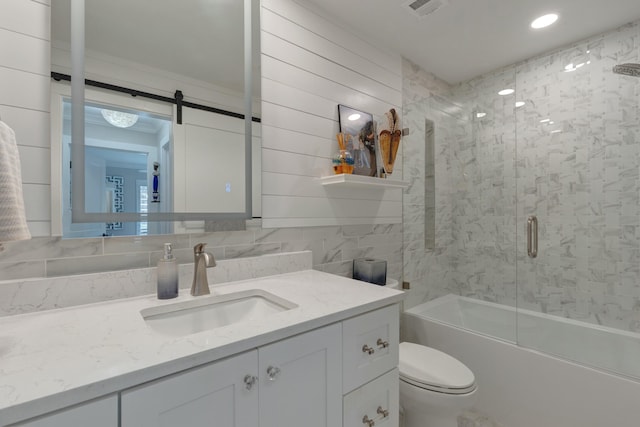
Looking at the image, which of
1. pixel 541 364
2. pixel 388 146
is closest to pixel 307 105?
pixel 388 146

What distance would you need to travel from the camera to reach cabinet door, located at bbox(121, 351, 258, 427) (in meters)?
0.58

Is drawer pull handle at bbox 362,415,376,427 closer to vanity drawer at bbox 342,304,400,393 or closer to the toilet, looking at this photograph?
vanity drawer at bbox 342,304,400,393

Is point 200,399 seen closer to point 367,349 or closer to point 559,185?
point 367,349

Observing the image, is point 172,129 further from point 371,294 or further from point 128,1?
point 371,294

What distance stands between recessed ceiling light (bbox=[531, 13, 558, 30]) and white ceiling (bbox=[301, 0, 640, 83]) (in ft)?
0.10

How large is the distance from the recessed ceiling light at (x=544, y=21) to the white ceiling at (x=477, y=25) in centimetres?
3

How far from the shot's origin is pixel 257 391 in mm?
730

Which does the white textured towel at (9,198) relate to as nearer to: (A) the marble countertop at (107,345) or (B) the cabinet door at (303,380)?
(A) the marble countertop at (107,345)

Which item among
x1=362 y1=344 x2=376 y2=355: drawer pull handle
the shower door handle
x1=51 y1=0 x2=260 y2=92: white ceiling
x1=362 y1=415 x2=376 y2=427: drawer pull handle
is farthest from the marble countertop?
the shower door handle

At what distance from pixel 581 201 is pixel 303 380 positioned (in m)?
2.39

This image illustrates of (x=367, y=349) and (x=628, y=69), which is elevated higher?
(x=628, y=69)

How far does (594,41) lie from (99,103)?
2.95 metres

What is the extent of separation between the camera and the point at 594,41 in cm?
200

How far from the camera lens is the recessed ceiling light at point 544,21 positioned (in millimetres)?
1765
